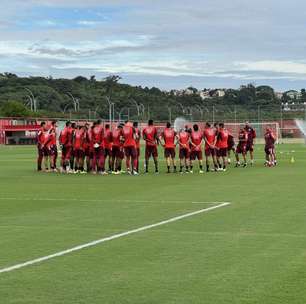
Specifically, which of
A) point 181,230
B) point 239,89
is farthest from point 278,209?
point 239,89

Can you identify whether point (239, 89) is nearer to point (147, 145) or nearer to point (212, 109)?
point (212, 109)

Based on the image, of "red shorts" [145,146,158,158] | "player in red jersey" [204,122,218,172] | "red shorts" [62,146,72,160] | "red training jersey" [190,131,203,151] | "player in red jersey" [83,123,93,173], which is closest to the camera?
"player in red jersey" [83,123,93,173]

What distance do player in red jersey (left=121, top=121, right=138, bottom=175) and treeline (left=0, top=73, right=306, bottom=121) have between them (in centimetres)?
5929

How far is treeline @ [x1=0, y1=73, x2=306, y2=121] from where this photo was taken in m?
99.7

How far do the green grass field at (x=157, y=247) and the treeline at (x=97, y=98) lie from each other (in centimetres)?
7013

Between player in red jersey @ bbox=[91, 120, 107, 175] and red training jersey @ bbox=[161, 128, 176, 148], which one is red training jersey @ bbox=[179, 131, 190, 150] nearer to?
red training jersey @ bbox=[161, 128, 176, 148]

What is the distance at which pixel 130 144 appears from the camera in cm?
2748

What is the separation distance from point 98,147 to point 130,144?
1200mm

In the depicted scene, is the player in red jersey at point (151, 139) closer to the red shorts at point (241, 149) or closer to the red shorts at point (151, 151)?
the red shorts at point (151, 151)

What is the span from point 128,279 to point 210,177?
1712 cm

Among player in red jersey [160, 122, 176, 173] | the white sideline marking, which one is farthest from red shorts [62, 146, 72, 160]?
the white sideline marking

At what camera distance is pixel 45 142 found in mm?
29172

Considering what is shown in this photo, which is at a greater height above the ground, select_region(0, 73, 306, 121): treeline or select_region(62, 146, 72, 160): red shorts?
select_region(0, 73, 306, 121): treeline

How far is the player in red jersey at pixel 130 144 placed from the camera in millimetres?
27344
